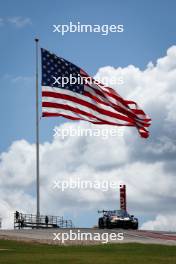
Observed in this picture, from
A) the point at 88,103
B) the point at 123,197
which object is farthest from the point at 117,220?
the point at 123,197

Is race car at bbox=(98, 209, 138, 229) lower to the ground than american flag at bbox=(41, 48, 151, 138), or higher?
lower

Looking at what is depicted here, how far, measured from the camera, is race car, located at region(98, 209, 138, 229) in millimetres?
51287

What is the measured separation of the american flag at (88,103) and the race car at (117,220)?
42.5ft

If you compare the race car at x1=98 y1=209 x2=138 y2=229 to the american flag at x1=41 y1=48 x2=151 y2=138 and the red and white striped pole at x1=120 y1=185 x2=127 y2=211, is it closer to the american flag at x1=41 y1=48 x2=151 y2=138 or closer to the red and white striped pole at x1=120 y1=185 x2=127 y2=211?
the american flag at x1=41 y1=48 x2=151 y2=138

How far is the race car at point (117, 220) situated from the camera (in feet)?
168

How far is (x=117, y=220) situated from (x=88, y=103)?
13.9 meters

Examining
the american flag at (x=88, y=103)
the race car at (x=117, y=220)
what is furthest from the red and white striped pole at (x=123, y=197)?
the american flag at (x=88, y=103)

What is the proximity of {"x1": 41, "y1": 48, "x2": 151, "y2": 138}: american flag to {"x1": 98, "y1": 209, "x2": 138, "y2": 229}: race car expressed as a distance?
1294 cm

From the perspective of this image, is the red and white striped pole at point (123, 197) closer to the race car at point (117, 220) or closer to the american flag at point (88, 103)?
the race car at point (117, 220)

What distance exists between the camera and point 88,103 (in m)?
40.4

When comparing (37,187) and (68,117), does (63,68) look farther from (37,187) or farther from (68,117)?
(37,187)

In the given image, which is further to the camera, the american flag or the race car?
the race car

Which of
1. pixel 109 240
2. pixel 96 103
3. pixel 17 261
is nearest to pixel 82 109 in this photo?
pixel 96 103

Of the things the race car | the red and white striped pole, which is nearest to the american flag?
the race car
